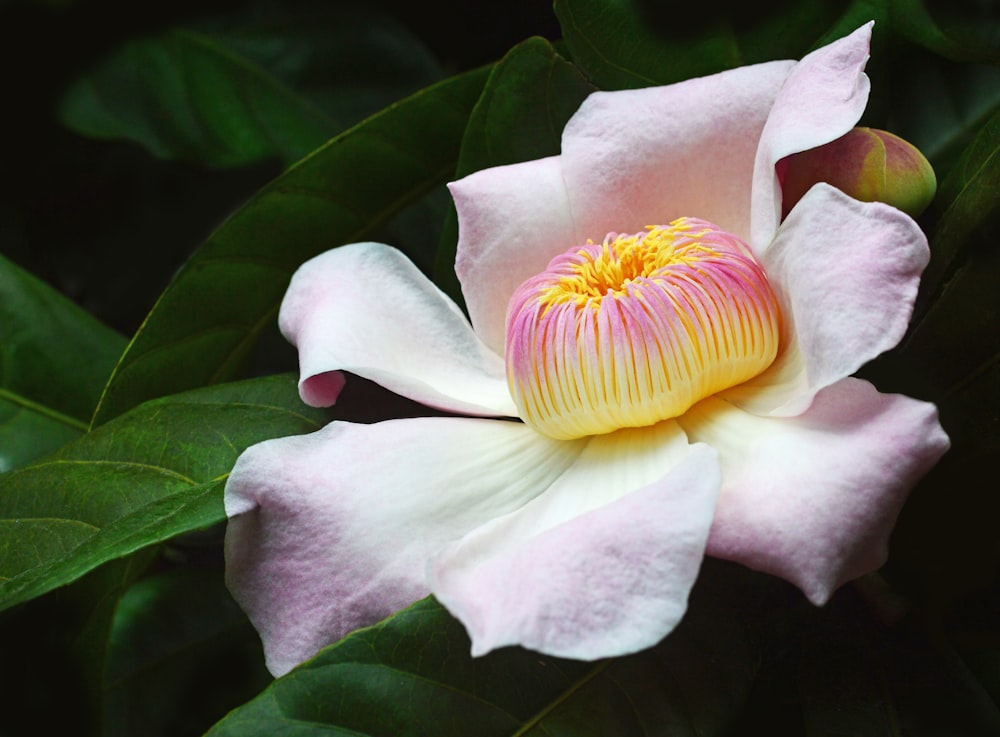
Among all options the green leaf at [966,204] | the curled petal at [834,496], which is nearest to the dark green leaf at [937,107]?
the green leaf at [966,204]

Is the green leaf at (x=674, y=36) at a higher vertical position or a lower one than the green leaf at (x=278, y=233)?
higher

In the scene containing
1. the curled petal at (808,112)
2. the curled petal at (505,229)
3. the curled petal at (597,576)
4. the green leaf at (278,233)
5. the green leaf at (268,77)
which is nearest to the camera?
the curled petal at (597,576)

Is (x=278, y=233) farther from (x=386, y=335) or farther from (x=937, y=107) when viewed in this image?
(x=937, y=107)

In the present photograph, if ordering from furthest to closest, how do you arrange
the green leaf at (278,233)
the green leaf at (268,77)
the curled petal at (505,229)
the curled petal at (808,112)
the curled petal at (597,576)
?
the green leaf at (268,77) → the green leaf at (278,233) → the curled petal at (505,229) → the curled petal at (808,112) → the curled petal at (597,576)

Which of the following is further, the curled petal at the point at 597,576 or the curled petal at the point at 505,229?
the curled petal at the point at 505,229

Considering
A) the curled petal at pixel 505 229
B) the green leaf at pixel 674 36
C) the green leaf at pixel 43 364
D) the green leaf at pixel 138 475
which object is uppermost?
the green leaf at pixel 674 36

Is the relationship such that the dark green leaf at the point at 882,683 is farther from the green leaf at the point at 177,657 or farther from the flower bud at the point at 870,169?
the green leaf at the point at 177,657

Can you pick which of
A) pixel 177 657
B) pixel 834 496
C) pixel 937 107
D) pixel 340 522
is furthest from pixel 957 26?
pixel 177 657

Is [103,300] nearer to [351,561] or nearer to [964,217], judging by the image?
[351,561]
